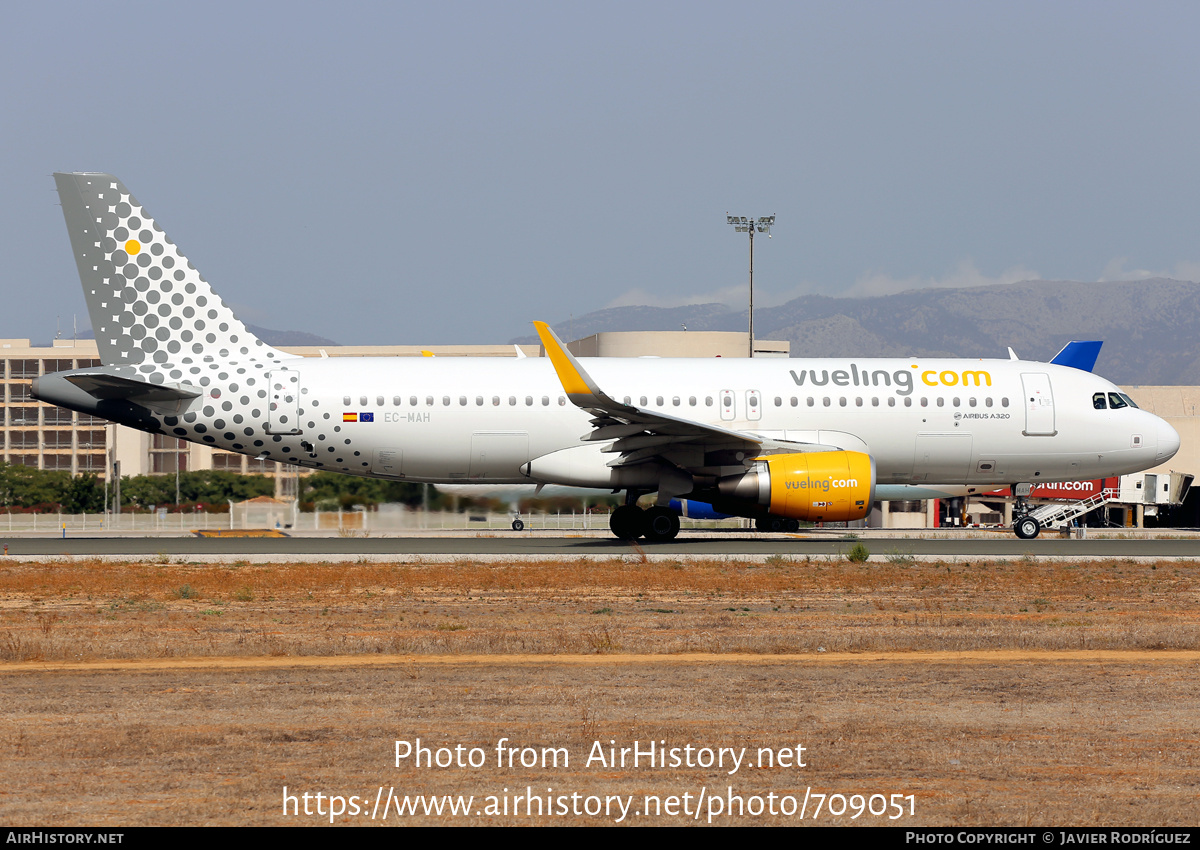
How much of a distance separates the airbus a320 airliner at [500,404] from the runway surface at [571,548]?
4.53 ft

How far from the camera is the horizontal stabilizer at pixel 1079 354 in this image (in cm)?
4206

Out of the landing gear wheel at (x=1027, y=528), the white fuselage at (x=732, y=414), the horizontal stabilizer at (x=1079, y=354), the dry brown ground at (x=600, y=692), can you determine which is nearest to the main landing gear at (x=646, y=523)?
the white fuselage at (x=732, y=414)

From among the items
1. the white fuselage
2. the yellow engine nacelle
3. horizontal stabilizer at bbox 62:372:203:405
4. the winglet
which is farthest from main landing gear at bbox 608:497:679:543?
horizontal stabilizer at bbox 62:372:203:405

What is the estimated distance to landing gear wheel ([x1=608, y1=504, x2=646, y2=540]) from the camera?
24719mm

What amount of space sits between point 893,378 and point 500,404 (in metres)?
8.33

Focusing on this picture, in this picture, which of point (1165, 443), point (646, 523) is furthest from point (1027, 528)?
point (646, 523)

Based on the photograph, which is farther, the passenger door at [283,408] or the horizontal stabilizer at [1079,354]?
the horizontal stabilizer at [1079,354]

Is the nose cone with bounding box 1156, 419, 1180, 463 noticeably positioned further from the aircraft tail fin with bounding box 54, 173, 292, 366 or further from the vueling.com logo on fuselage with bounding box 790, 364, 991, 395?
the aircraft tail fin with bounding box 54, 173, 292, 366

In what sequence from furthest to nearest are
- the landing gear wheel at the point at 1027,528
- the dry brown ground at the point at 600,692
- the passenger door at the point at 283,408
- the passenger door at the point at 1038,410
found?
1. the landing gear wheel at the point at 1027,528
2. the passenger door at the point at 1038,410
3. the passenger door at the point at 283,408
4. the dry brown ground at the point at 600,692

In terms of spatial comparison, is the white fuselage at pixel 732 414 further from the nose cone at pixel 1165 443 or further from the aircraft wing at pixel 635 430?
the aircraft wing at pixel 635 430

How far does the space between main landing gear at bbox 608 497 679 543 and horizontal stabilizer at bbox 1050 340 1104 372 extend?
68.5 ft

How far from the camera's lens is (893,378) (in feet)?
83.0

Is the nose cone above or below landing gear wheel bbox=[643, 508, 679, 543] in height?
above

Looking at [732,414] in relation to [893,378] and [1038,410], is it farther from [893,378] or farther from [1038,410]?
[1038,410]
